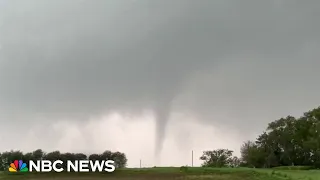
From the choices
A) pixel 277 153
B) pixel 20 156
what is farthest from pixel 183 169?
pixel 277 153

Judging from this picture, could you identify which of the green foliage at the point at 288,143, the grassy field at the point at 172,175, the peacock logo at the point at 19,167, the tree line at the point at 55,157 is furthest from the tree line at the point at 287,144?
the peacock logo at the point at 19,167

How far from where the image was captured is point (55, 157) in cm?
7681

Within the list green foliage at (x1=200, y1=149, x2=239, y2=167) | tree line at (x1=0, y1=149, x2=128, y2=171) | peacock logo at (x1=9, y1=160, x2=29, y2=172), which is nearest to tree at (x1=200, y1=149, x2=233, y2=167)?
green foliage at (x1=200, y1=149, x2=239, y2=167)

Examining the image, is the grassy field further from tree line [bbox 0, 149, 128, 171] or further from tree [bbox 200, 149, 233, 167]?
tree [bbox 200, 149, 233, 167]

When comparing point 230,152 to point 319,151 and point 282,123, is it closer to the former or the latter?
point 282,123

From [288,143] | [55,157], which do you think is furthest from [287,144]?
[55,157]

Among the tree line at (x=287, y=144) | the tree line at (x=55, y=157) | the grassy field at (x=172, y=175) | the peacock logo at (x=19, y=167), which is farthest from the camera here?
the tree line at (x=287, y=144)

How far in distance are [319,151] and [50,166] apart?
7430 cm

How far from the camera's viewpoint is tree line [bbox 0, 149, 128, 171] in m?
71.9

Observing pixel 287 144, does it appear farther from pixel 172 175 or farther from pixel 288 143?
pixel 172 175

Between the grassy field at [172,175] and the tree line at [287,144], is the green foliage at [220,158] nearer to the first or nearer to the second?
the tree line at [287,144]

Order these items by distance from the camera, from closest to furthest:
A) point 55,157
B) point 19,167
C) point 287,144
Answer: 1. point 19,167
2. point 55,157
3. point 287,144

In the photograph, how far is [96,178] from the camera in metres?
50.4

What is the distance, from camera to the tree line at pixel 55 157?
236 feet
